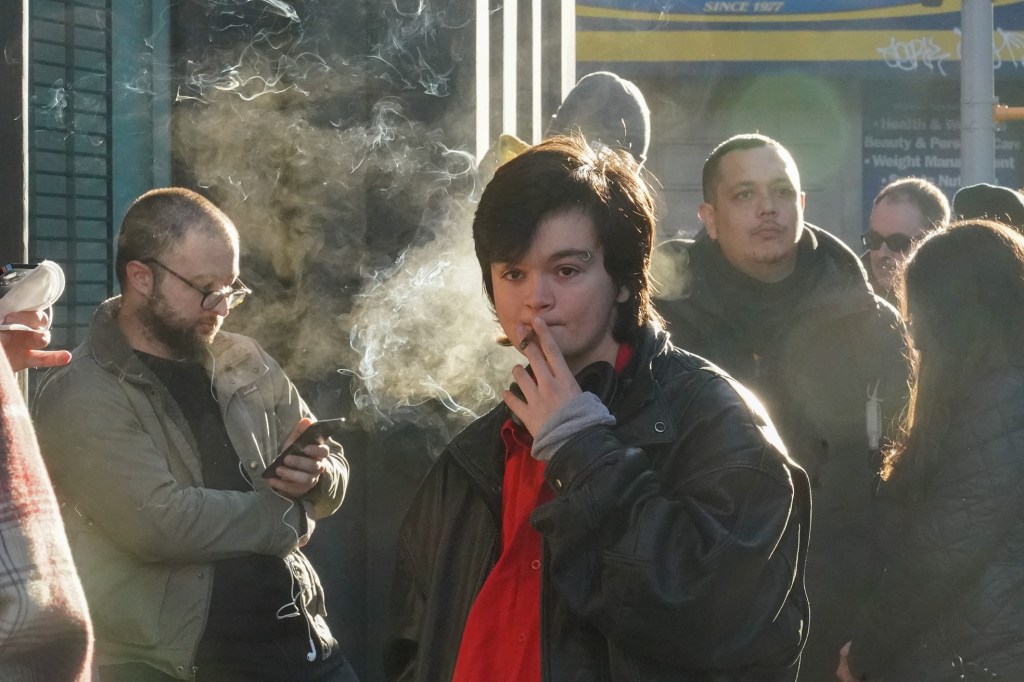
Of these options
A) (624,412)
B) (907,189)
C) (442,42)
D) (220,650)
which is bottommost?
(220,650)

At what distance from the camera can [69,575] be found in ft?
4.80

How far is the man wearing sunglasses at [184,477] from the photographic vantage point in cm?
338

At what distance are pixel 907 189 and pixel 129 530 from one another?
4385 mm

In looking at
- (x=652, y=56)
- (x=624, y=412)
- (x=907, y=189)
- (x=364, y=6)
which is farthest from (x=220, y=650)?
(x=652, y=56)

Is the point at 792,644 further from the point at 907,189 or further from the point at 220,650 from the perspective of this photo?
the point at 907,189

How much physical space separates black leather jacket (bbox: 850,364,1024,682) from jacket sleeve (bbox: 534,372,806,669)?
1.33 meters

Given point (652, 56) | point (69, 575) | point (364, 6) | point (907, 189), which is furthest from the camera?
point (652, 56)

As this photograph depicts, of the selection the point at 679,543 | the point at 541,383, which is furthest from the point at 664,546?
the point at 541,383

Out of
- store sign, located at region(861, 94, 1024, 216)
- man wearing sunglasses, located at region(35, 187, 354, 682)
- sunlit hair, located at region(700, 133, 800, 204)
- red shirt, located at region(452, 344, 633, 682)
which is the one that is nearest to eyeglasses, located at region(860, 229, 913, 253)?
sunlit hair, located at region(700, 133, 800, 204)

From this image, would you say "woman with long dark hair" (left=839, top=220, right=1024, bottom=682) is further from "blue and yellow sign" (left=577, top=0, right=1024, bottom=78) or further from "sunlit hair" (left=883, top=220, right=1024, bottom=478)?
"blue and yellow sign" (left=577, top=0, right=1024, bottom=78)

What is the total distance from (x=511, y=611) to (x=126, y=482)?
1428 millimetres

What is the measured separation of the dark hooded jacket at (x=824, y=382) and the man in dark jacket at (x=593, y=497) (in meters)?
1.94

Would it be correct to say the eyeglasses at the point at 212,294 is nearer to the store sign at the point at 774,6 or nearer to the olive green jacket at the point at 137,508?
the olive green jacket at the point at 137,508

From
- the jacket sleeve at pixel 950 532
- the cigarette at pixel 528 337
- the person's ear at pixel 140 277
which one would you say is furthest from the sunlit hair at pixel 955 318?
the person's ear at pixel 140 277
